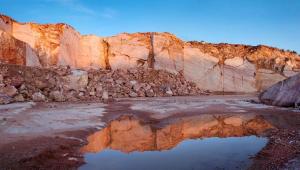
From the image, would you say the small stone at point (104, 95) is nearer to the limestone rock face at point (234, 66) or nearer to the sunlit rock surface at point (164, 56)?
the sunlit rock surface at point (164, 56)

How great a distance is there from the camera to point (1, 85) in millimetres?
15359

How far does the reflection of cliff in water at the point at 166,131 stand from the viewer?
7.47 meters

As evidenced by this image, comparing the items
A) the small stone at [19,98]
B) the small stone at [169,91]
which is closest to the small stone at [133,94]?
the small stone at [169,91]

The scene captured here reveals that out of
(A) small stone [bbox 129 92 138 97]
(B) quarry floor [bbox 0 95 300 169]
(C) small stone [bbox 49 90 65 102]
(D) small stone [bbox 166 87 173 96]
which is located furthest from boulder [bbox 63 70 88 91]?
(B) quarry floor [bbox 0 95 300 169]

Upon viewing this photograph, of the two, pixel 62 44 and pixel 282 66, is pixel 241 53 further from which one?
pixel 62 44

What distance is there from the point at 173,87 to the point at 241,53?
30.3 feet

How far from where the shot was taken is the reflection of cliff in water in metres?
7.47

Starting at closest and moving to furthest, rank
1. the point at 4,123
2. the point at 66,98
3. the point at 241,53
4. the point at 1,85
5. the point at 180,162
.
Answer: the point at 180,162
the point at 4,123
the point at 1,85
the point at 66,98
the point at 241,53

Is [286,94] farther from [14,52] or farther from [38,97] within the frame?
Answer: [14,52]

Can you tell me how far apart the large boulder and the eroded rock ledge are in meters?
7.97

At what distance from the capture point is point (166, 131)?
930 cm

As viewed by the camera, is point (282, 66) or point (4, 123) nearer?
point (4, 123)

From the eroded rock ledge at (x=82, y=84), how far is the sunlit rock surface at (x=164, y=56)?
214cm

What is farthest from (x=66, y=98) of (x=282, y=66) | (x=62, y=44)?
(x=282, y=66)
